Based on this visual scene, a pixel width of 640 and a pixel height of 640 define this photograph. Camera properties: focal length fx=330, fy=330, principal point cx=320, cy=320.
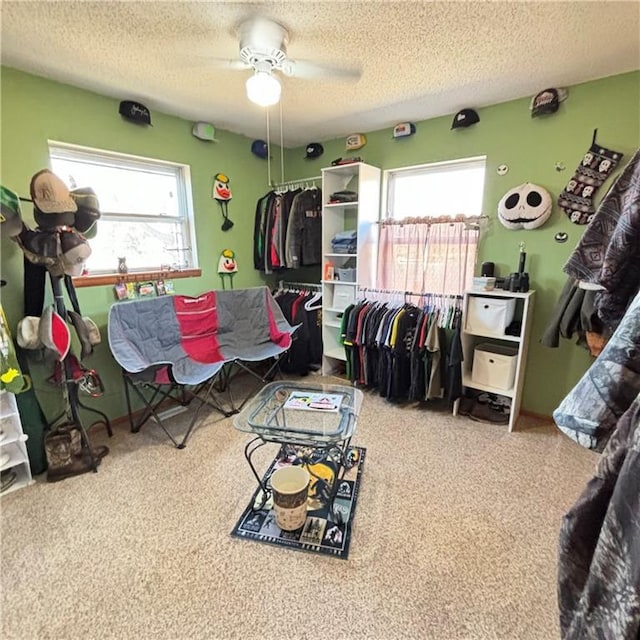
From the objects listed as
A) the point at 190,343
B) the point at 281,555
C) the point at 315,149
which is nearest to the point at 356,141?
the point at 315,149

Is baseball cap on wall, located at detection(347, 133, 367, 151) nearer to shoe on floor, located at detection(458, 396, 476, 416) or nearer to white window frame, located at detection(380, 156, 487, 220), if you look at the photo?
white window frame, located at detection(380, 156, 487, 220)

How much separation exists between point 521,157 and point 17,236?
128 inches

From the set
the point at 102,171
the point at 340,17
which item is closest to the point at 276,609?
the point at 340,17

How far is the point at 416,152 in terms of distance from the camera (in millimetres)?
2881

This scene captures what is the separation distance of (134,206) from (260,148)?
1.38 m

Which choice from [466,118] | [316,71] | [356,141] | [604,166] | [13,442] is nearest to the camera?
[13,442]

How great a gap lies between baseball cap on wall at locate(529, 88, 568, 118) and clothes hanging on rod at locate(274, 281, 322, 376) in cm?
222

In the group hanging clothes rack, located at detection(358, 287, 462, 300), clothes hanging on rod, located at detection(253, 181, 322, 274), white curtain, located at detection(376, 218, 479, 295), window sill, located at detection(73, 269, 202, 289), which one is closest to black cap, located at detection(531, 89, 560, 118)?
white curtain, located at detection(376, 218, 479, 295)

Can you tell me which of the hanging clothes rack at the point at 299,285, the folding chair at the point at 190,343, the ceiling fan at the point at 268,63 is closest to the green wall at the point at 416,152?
the folding chair at the point at 190,343

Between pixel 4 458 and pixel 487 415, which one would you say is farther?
pixel 487 415

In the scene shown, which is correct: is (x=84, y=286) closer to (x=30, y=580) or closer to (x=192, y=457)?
(x=192, y=457)

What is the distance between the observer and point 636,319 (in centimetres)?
54

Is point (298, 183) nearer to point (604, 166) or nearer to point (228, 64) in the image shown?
point (228, 64)

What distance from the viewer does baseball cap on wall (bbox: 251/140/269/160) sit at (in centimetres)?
329
